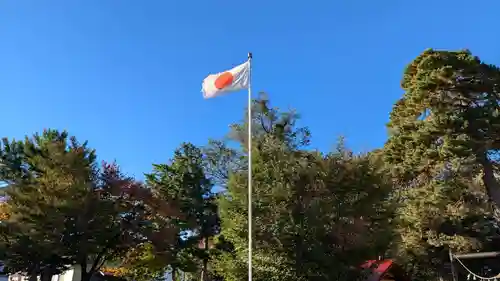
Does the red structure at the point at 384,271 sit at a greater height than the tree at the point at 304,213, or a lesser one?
lesser

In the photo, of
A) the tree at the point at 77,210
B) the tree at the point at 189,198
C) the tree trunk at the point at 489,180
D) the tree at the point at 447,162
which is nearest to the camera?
the tree at the point at 77,210

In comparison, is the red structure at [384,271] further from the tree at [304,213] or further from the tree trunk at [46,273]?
the tree trunk at [46,273]

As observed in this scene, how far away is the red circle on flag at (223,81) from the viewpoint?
46.2 feet

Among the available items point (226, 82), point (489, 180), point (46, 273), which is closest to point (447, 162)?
point (489, 180)

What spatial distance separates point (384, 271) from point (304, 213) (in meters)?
7.24

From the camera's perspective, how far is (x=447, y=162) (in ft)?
80.1

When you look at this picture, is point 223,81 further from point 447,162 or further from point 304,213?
point 447,162

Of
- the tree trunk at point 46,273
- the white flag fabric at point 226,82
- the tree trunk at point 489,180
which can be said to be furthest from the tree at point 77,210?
the tree trunk at point 489,180

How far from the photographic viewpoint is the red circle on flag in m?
14.1

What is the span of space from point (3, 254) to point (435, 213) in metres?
23.1

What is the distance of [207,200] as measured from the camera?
30.3m

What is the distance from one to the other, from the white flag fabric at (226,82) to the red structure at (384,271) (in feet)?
34.7

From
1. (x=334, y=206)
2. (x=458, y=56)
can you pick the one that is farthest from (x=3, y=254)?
(x=458, y=56)

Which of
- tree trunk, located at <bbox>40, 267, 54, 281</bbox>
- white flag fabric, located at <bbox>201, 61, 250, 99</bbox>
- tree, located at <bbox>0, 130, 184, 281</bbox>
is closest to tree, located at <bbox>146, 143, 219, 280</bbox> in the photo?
tree, located at <bbox>0, 130, 184, 281</bbox>
